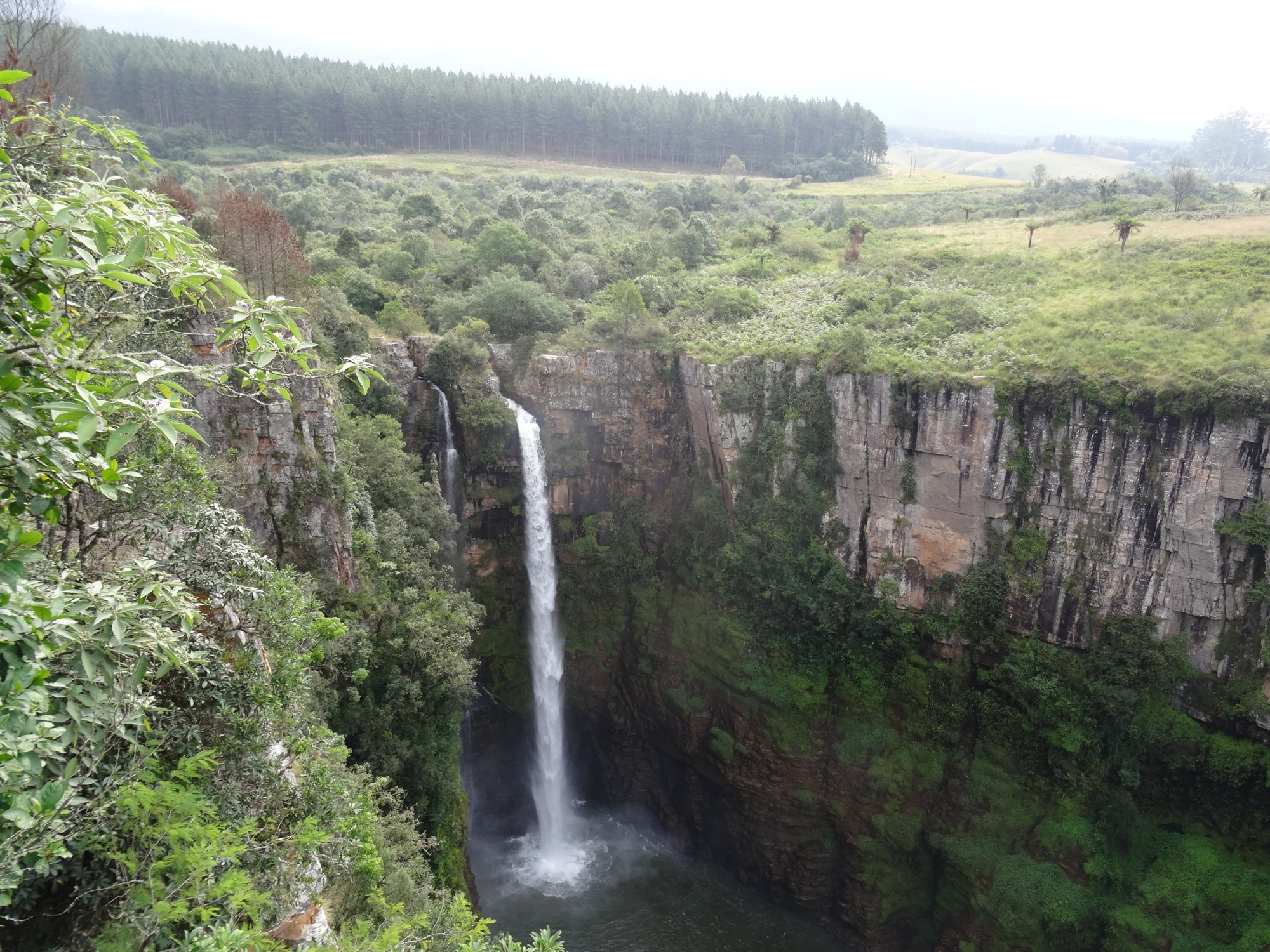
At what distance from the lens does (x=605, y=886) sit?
27141 mm

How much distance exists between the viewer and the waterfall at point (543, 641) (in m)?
30.7

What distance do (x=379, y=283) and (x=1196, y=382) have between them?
2918cm

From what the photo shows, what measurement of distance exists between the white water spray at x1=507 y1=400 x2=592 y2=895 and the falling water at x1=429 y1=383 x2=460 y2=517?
260cm

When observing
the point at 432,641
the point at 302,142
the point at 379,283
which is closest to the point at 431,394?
the point at 379,283

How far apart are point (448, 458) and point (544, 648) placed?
8987 mm

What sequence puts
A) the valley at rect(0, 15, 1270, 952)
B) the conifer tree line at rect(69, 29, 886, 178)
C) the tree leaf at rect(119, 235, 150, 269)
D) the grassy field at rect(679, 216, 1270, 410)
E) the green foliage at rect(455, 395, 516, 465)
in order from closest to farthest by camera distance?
the tree leaf at rect(119, 235, 150, 269), the valley at rect(0, 15, 1270, 952), the grassy field at rect(679, 216, 1270, 410), the green foliage at rect(455, 395, 516, 465), the conifer tree line at rect(69, 29, 886, 178)

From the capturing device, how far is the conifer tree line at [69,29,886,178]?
69.9 metres

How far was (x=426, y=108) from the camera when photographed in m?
77.6

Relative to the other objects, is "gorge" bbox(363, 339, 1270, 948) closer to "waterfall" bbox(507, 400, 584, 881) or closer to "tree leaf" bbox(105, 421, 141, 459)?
"waterfall" bbox(507, 400, 584, 881)

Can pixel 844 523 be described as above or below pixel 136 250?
below

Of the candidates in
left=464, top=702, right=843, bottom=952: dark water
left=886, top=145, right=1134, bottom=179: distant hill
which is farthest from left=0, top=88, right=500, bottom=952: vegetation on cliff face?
left=886, top=145, right=1134, bottom=179: distant hill

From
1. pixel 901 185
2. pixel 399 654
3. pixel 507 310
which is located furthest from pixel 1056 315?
pixel 901 185

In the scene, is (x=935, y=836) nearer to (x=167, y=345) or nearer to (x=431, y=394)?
(x=431, y=394)

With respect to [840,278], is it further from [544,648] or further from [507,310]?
[544,648]
